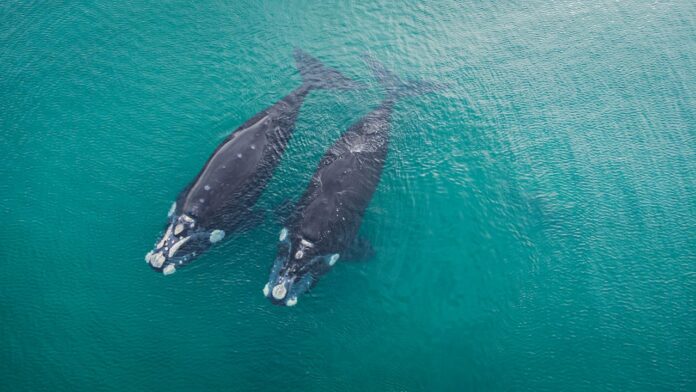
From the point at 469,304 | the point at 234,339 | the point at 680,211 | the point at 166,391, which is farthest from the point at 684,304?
the point at 166,391

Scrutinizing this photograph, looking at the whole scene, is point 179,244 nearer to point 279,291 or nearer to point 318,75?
point 279,291

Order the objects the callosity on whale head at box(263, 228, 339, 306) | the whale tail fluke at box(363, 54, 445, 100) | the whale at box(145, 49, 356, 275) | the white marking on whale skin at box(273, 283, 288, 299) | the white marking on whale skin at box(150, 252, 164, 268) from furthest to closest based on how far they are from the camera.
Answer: the whale tail fluke at box(363, 54, 445, 100) < the whale at box(145, 49, 356, 275) < the white marking on whale skin at box(150, 252, 164, 268) < the callosity on whale head at box(263, 228, 339, 306) < the white marking on whale skin at box(273, 283, 288, 299)

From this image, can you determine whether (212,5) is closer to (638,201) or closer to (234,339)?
(234,339)

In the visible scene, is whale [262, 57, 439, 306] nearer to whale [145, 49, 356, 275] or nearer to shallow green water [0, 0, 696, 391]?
shallow green water [0, 0, 696, 391]

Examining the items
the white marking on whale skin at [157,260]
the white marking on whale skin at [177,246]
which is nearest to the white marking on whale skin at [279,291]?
the white marking on whale skin at [177,246]

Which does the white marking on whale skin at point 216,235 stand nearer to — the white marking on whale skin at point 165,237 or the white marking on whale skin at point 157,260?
the white marking on whale skin at point 165,237

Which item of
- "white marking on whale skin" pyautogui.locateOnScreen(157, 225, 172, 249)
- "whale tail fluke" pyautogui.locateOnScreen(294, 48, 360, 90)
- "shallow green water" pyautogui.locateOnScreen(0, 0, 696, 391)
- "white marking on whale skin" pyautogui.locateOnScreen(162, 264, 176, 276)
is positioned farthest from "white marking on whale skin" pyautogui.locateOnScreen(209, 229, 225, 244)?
"whale tail fluke" pyautogui.locateOnScreen(294, 48, 360, 90)
